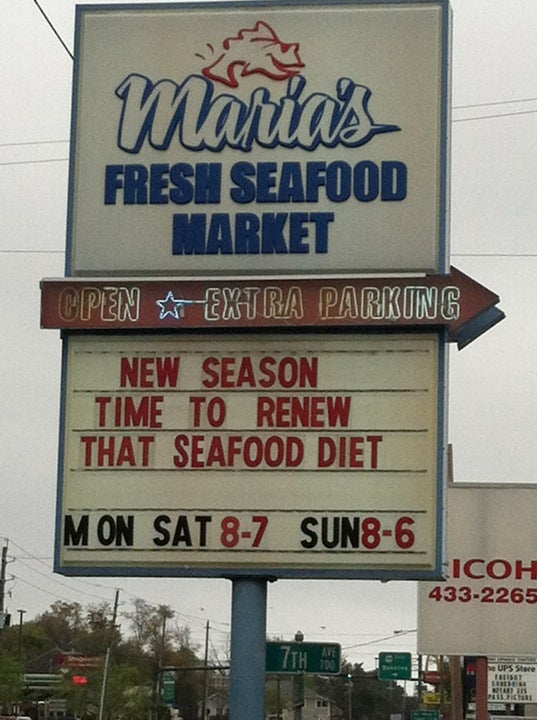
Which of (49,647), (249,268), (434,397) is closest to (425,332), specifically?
(434,397)

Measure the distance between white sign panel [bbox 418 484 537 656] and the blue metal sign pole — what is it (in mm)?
14163

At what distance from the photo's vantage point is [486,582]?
29094 millimetres

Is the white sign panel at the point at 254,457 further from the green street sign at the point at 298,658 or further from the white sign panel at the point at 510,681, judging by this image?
the white sign panel at the point at 510,681

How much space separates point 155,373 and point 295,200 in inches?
77.4

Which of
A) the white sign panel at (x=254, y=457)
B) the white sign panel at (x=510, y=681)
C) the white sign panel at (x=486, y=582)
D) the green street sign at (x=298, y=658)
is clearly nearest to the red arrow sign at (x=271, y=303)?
the white sign panel at (x=254, y=457)

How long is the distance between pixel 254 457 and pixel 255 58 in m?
3.63

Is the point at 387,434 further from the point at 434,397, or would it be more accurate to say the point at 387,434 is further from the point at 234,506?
the point at 234,506

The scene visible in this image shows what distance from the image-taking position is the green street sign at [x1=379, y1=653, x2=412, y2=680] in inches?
1836

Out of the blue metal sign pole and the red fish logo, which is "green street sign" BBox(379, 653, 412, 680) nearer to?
the blue metal sign pole

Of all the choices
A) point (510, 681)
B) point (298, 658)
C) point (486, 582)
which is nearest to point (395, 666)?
point (510, 681)

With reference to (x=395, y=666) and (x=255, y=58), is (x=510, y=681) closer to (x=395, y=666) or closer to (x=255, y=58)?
(x=395, y=666)

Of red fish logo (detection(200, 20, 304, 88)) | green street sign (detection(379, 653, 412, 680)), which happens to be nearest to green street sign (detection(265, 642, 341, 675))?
A: red fish logo (detection(200, 20, 304, 88))

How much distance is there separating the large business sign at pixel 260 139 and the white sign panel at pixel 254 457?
84 centimetres

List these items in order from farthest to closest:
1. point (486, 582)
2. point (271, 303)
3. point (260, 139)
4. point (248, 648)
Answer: point (486, 582), point (260, 139), point (248, 648), point (271, 303)
